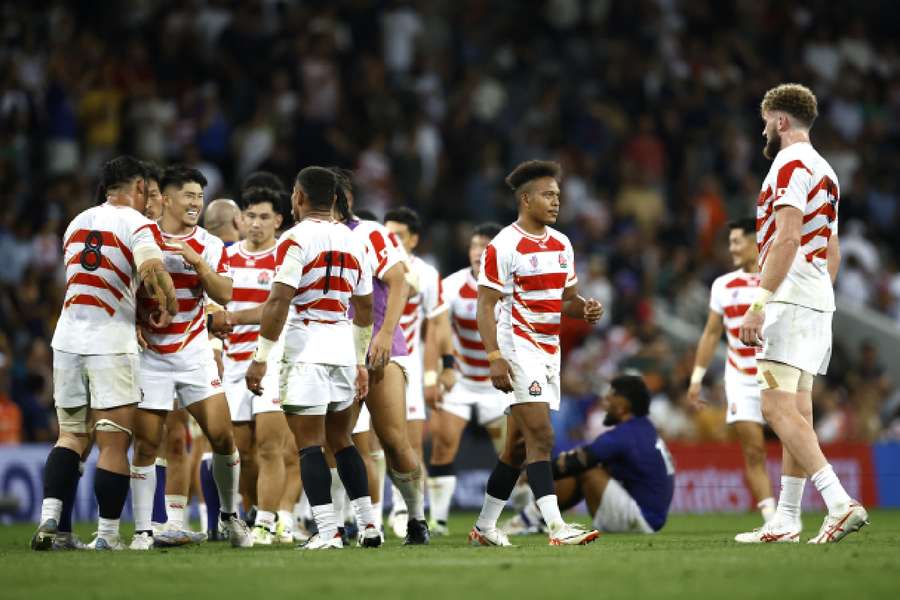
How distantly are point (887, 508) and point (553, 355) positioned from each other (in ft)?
34.7

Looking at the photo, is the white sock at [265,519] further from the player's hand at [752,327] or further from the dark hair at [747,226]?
the dark hair at [747,226]

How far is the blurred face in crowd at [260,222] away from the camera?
472 inches

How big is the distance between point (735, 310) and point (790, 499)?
3.69 m

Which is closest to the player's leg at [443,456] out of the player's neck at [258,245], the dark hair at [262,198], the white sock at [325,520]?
the player's neck at [258,245]

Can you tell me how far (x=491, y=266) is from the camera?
10.6 m

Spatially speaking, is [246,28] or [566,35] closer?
[246,28]

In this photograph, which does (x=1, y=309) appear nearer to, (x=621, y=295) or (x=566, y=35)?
(x=621, y=295)

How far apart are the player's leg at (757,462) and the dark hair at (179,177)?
5.58 m

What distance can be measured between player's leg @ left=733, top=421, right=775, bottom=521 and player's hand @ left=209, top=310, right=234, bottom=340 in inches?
199

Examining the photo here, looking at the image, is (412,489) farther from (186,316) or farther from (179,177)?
(179,177)

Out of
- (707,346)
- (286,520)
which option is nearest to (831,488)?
Result: (707,346)

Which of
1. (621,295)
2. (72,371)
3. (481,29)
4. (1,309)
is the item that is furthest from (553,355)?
(481,29)

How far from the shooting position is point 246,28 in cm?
2277

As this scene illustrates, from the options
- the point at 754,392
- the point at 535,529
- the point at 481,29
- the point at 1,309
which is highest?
the point at 481,29
